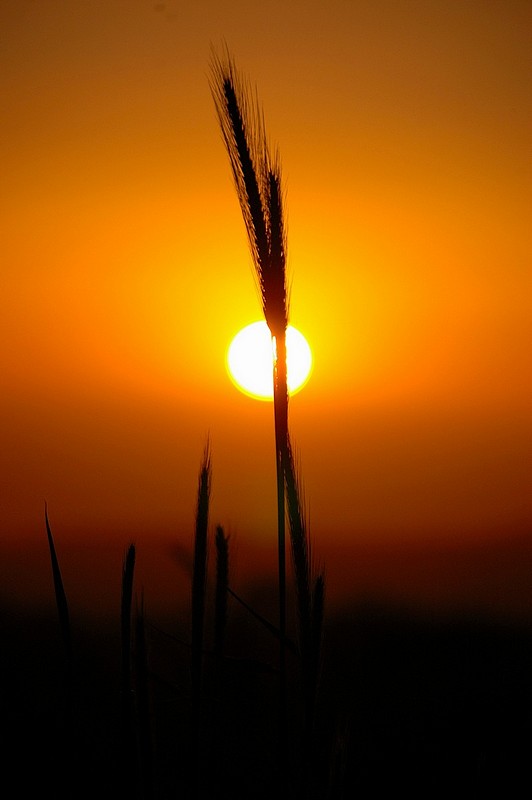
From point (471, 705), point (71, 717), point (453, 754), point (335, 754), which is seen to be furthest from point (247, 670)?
point (471, 705)

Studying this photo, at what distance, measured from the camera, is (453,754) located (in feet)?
8.43

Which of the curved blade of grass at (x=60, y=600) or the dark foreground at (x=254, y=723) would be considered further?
the dark foreground at (x=254, y=723)

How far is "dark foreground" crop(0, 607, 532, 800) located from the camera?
1.73 metres

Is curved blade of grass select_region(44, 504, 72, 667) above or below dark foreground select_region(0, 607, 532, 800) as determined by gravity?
above

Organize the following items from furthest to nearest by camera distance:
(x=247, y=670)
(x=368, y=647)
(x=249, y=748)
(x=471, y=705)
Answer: (x=368, y=647), (x=471, y=705), (x=249, y=748), (x=247, y=670)

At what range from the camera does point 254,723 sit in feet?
8.27

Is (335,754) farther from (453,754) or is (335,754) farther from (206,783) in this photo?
(453,754)

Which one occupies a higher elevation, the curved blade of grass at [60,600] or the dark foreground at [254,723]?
the curved blade of grass at [60,600]

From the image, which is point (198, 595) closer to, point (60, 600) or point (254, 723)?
point (60, 600)

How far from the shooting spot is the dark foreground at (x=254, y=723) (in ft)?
5.69

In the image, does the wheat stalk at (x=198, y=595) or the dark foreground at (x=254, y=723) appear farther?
the dark foreground at (x=254, y=723)

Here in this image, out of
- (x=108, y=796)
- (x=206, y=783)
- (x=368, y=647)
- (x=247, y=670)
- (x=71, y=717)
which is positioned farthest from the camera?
(x=368, y=647)

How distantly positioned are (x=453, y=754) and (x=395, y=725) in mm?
761

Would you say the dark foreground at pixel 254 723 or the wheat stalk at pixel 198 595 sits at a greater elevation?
the wheat stalk at pixel 198 595
